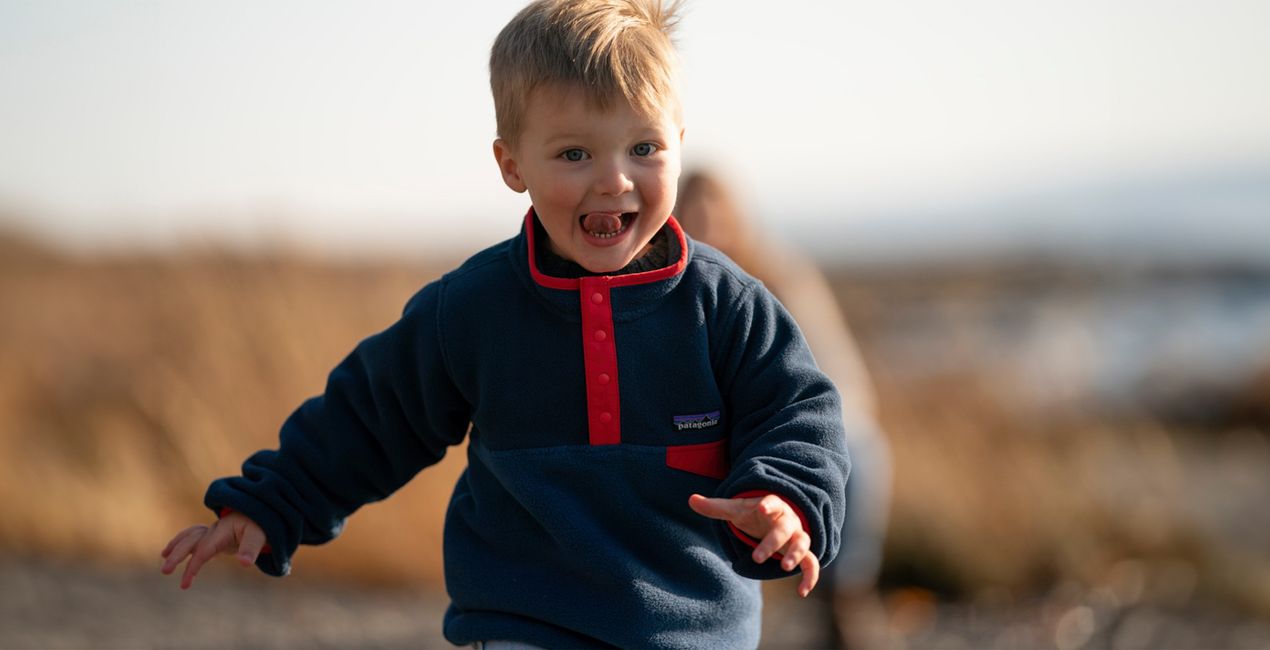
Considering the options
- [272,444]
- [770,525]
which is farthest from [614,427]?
[272,444]

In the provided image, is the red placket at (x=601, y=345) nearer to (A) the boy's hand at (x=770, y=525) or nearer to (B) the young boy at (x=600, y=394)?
(B) the young boy at (x=600, y=394)

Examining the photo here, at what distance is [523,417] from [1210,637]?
4519mm

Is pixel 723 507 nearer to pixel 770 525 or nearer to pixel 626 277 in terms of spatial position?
pixel 770 525

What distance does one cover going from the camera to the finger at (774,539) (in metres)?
2.12

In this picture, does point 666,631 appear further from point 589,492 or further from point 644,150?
point 644,150

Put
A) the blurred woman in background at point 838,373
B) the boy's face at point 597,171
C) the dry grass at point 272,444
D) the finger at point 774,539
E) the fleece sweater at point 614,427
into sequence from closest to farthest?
1. the finger at point 774,539
2. the boy's face at point 597,171
3. the fleece sweater at point 614,427
4. the blurred woman in background at point 838,373
5. the dry grass at point 272,444

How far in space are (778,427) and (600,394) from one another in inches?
12.1

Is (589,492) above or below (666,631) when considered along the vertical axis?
above

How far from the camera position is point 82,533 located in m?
6.71

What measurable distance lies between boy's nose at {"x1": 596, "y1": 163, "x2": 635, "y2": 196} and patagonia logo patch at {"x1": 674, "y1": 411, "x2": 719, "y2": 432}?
0.40m

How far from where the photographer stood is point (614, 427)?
237cm

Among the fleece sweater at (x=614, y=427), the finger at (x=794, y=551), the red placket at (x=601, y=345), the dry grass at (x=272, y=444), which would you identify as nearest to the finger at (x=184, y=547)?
the fleece sweater at (x=614, y=427)

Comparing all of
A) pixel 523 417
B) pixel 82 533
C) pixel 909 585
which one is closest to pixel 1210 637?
pixel 909 585

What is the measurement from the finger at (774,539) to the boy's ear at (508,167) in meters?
0.74
